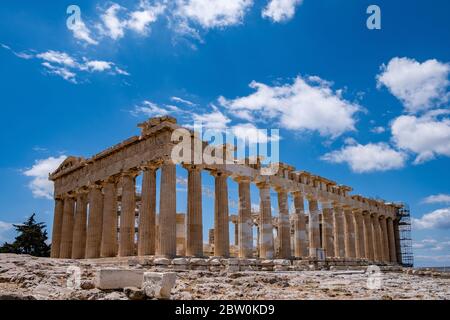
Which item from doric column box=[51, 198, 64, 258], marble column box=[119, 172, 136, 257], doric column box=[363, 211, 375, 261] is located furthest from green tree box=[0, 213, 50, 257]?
doric column box=[363, 211, 375, 261]

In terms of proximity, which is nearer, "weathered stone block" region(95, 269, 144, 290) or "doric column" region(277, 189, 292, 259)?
"weathered stone block" region(95, 269, 144, 290)

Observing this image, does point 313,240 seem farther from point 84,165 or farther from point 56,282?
point 56,282

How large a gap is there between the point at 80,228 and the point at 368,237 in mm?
28567

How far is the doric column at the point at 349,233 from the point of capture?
41.1m

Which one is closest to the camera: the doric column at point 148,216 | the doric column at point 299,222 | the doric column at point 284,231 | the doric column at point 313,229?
the doric column at point 148,216

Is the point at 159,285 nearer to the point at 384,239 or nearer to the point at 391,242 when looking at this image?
the point at 384,239

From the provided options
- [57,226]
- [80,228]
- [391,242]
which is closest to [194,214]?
[80,228]

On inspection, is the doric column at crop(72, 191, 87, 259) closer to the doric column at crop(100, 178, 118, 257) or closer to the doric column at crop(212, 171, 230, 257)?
the doric column at crop(100, 178, 118, 257)

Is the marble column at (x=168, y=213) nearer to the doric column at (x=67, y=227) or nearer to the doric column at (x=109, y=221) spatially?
the doric column at (x=109, y=221)

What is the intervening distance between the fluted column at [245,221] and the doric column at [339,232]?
42.7ft

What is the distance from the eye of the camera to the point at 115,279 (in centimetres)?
1038

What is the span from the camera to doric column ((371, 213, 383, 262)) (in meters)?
46.7

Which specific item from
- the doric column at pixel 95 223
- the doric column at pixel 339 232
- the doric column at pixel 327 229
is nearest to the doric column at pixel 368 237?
the doric column at pixel 339 232

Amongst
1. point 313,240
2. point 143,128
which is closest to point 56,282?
point 143,128
